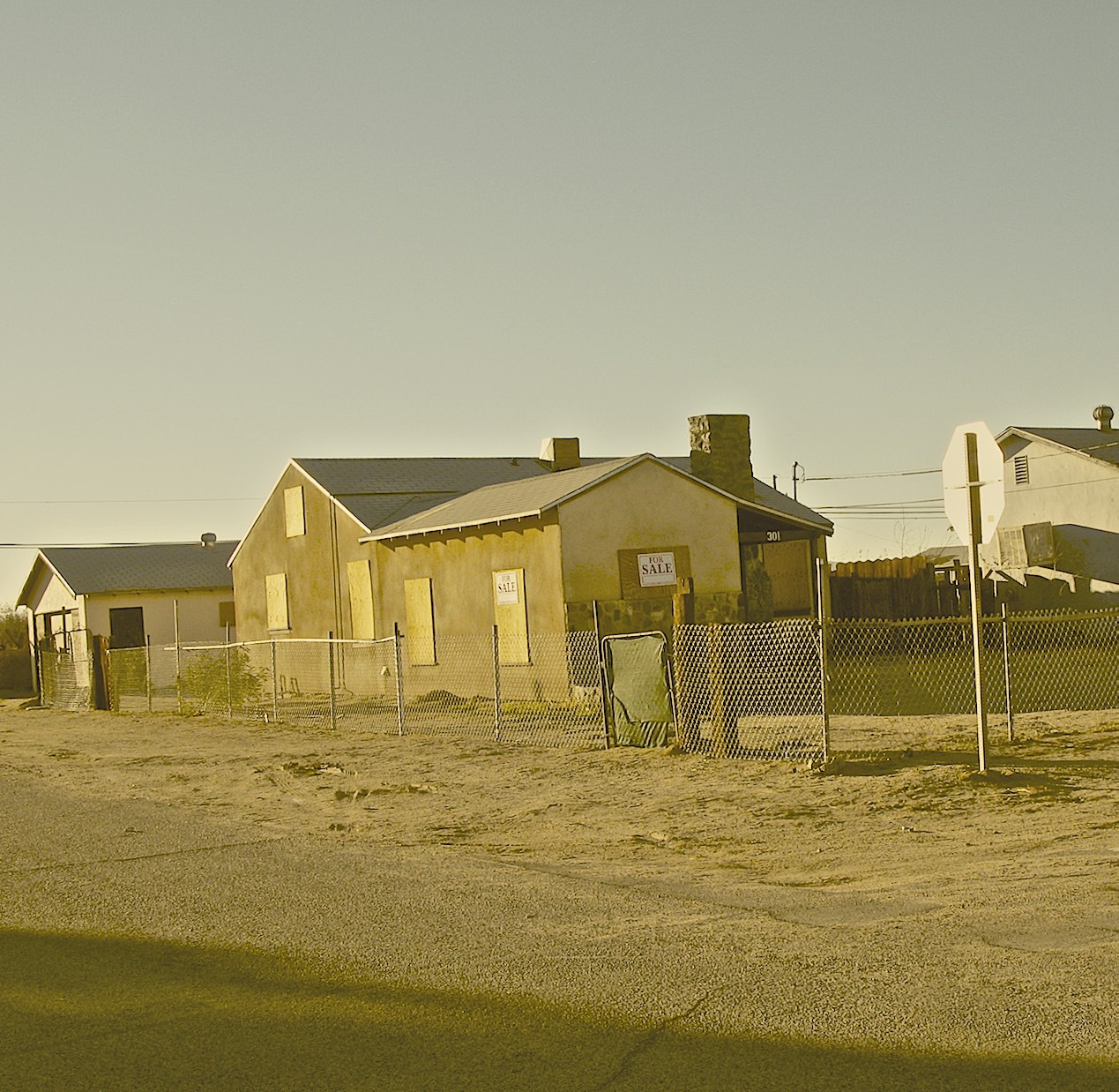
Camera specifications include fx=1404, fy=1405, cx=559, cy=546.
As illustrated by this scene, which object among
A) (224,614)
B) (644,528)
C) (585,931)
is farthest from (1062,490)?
(585,931)

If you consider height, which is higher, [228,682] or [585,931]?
[228,682]

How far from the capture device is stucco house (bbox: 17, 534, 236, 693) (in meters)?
45.9

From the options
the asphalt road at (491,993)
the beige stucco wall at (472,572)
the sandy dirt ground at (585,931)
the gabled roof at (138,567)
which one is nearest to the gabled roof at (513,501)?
the beige stucco wall at (472,572)

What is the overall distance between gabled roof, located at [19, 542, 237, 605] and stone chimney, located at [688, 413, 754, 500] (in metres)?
21.1

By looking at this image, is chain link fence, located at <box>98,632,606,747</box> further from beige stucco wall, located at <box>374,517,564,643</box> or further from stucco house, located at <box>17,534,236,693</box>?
stucco house, located at <box>17,534,236,693</box>

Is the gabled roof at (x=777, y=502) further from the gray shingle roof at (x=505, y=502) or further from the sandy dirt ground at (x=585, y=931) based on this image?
the sandy dirt ground at (x=585, y=931)

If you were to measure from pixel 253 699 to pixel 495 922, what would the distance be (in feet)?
68.8

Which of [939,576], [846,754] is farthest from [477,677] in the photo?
[939,576]

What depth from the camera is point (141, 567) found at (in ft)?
159

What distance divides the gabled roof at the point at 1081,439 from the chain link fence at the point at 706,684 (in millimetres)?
8368

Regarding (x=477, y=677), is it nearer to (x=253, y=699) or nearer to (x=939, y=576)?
(x=253, y=699)

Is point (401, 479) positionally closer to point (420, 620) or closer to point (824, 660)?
point (420, 620)

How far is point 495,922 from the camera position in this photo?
24.9 ft

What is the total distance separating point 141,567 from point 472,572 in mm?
25805
